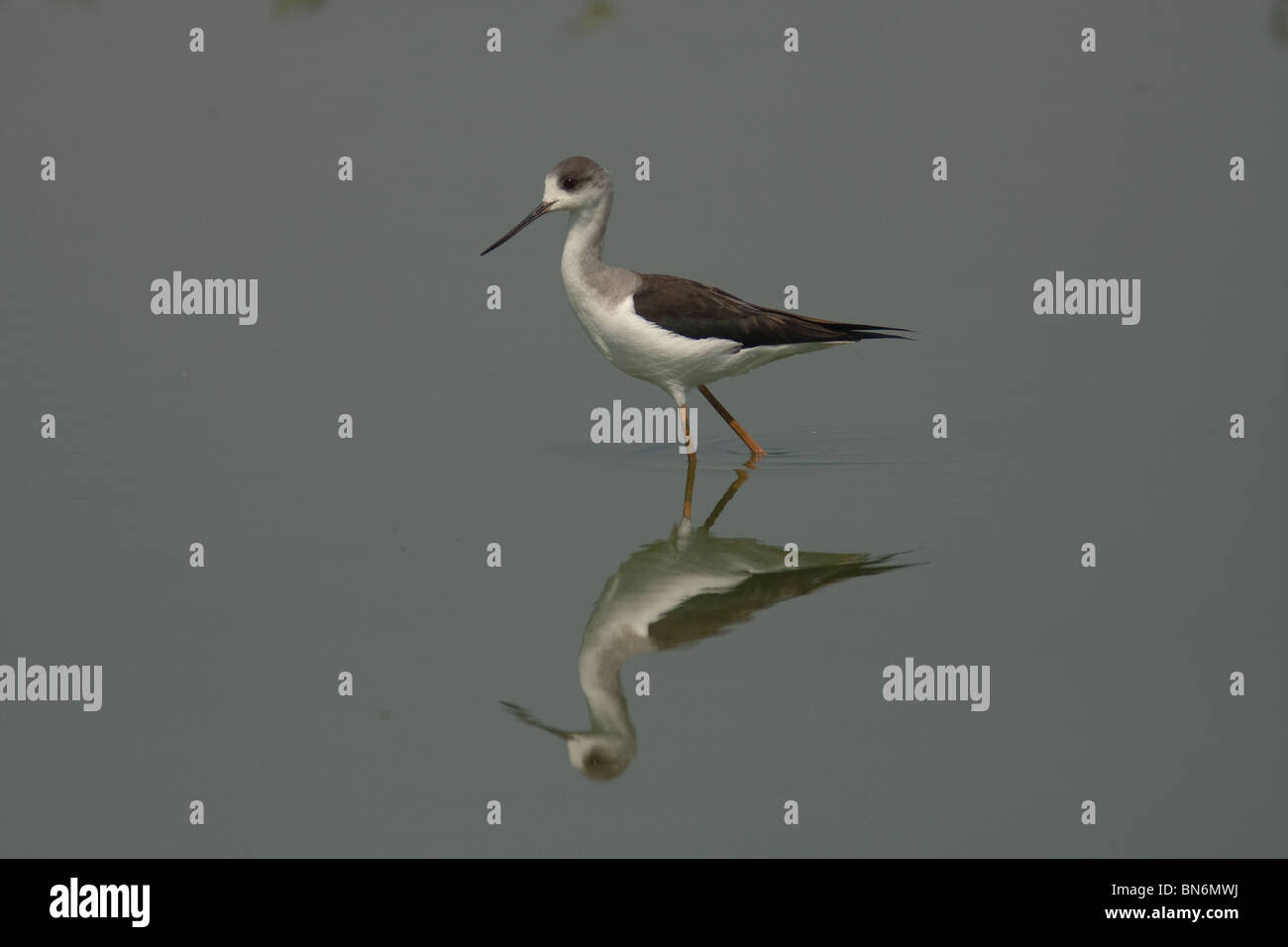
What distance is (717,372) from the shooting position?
1286 centimetres

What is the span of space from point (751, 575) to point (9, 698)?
4035mm

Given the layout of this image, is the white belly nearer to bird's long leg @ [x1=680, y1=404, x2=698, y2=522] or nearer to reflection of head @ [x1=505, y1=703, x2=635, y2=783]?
bird's long leg @ [x1=680, y1=404, x2=698, y2=522]

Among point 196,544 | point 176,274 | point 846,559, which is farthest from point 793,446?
point 176,274

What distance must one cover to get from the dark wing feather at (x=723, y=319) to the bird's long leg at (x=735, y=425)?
2.76 ft

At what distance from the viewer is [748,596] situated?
10.1 metres

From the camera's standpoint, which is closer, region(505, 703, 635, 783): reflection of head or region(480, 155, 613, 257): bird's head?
region(505, 703, 635, 783): reflection of head

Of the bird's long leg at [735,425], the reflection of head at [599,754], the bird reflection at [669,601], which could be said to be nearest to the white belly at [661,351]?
the bird's long leg at [735,425]

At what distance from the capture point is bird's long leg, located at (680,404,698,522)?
39.3ft

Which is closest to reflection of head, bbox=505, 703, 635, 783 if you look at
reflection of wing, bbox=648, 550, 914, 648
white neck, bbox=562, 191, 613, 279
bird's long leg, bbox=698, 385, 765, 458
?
reflection of wing, bbox=648, 550, 914, 648

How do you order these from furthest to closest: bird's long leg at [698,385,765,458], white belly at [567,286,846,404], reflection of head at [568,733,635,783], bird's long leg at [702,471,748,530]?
bird's long leg at [698,385,765,458] → white belly at [567,286,846,404] → bird's long leg at [702,471,748,530] → reflection of head at [568,733,635,783]

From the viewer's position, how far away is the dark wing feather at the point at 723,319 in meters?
12.4

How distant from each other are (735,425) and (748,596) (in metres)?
3.41

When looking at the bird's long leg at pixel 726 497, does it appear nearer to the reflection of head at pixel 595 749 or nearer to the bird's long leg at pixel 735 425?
the bird's long leg at pixel 735 425

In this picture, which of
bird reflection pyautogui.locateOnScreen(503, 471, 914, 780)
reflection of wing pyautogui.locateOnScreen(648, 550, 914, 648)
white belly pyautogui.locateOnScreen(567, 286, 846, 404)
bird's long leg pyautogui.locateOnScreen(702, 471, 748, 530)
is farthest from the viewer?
white belly pyautogui.locateOnScreen(567, 286, 846, 404)
